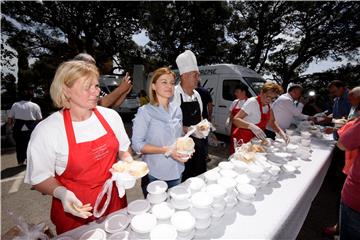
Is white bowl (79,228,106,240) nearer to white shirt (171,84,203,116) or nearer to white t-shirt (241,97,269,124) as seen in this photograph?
white shirt (171,84,203,116)

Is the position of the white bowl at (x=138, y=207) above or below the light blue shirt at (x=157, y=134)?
below

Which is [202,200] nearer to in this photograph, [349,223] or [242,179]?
[242,179]

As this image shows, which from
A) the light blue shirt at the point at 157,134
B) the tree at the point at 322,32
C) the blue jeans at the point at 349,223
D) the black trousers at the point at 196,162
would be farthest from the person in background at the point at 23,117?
the tree at the point at 322,32

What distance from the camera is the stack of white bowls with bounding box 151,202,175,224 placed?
1.26 metres

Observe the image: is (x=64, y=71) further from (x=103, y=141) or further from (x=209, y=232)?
(x=209, y=232)

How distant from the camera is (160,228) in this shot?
3.74 ft

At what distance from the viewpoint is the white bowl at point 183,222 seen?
113 cm

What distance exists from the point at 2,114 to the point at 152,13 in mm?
11591

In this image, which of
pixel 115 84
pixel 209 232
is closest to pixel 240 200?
pixel 209 232

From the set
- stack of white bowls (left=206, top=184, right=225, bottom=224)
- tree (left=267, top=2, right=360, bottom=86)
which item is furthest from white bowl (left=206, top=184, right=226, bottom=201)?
tree (left=267, top=2, right=360, bottom=86)

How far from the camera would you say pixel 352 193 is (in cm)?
176

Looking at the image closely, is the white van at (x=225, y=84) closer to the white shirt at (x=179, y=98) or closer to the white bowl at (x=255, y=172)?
the white shirt at (x=179, y=98)

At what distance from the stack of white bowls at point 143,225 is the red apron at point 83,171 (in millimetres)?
389

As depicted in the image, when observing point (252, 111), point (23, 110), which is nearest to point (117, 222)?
point (252, 111)
